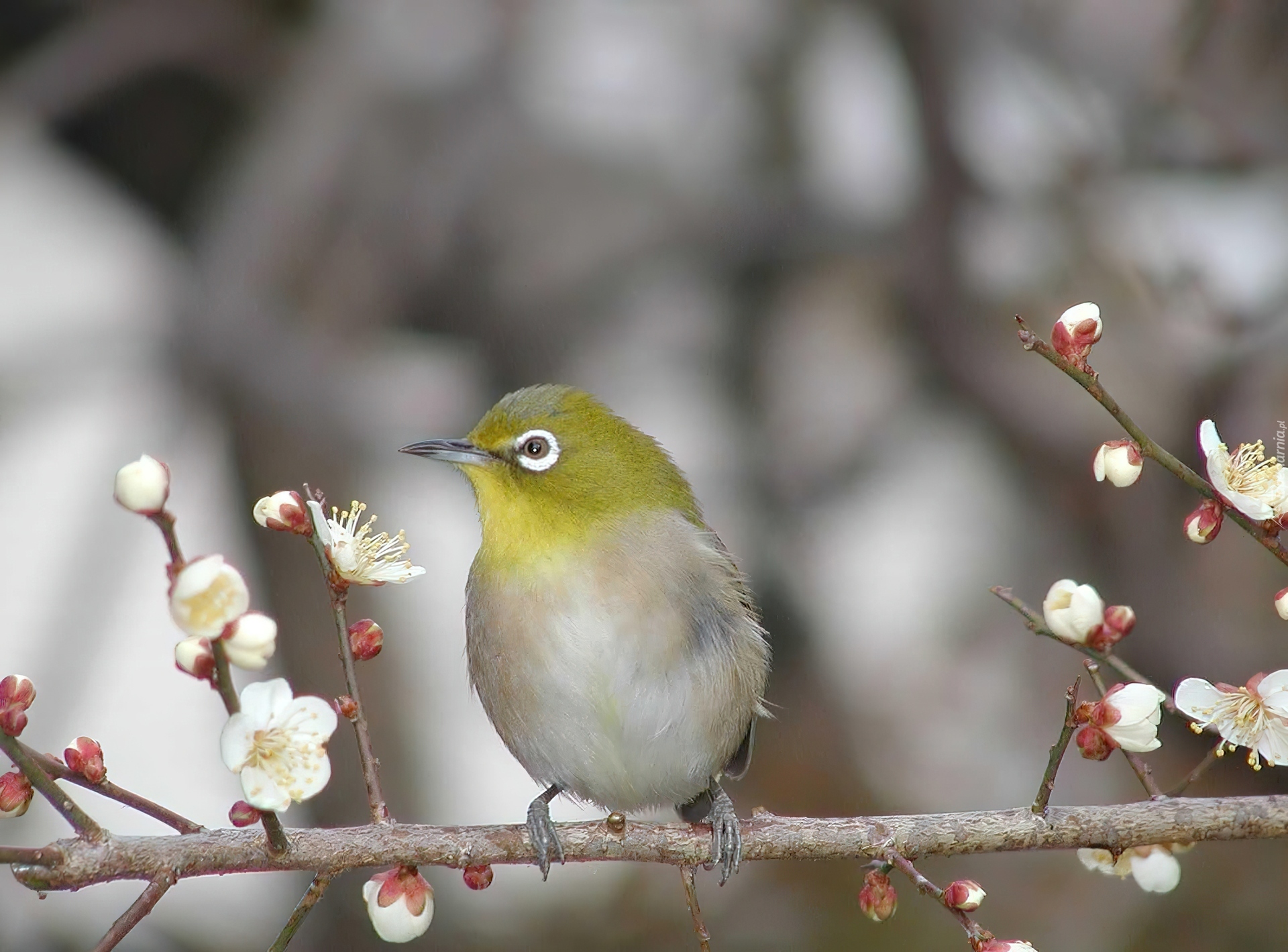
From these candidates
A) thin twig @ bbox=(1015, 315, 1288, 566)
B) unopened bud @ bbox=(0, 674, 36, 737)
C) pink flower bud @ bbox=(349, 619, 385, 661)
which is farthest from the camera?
pink flower bud @ bbox=(349, 619, 385, 661)

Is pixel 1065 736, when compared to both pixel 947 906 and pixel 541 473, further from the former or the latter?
pixel 541 473

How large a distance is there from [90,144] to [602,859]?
6031mm

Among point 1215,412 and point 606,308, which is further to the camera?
point 606,308

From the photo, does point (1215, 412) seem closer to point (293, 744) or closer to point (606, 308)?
point (606, 308)

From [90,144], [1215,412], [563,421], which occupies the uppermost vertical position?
[90,144]

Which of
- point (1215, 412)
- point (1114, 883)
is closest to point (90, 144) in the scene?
point (1215, 412)

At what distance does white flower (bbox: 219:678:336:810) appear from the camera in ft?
7.66

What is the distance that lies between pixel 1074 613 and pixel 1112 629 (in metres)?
0.09

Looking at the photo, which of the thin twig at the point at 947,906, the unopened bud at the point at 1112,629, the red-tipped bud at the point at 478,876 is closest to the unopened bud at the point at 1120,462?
the unopened bud at the point at 1112,629

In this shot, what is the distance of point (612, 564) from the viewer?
13.5ft

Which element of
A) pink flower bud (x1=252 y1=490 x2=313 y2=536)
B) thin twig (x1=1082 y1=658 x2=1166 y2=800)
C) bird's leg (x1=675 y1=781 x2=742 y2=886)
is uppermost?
pink flower bud (x1=252 y1=490 x2=313 y2=536)

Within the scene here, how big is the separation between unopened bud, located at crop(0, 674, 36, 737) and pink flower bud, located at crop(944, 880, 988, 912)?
5.60ft

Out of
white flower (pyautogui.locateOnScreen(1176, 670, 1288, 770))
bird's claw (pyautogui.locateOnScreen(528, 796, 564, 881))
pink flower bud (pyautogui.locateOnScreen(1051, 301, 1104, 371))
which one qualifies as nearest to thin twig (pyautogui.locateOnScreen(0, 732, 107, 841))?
bird's claw (pyautogui.locateOnScreen(528, 796, 564, 881))

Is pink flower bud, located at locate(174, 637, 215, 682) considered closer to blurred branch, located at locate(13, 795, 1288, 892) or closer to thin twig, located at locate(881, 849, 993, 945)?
blurred branch, located at locate(13, 795, 1288, 892)
